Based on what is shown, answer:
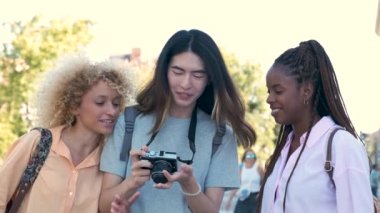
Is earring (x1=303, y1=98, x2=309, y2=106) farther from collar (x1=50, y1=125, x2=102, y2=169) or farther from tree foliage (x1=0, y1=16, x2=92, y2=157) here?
tree foliage (x1=0, y1=16, x2=92, y2=157)

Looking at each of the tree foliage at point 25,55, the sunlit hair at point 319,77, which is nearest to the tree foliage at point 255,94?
the tree foliage at point 25,55

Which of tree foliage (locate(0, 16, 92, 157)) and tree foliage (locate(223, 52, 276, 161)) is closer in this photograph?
tree foliage (locate(0, 16, 92, 157))

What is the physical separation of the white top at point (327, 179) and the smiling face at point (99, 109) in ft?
3.63

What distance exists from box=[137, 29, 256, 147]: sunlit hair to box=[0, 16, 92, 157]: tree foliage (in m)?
17.8

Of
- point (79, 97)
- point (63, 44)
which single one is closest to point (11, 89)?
point (63, 44)

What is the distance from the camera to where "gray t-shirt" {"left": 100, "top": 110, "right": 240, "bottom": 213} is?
4.07m

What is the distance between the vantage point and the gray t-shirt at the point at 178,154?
13.4ft

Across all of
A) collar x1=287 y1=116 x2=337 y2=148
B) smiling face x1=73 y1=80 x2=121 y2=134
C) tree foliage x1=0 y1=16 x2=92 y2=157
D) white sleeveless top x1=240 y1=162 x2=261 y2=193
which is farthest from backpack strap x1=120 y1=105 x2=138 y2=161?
tree foliage x1=0 y1=16 x2=92 y2=157

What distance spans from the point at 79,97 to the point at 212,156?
2.86 feet

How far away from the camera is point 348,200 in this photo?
3.43m

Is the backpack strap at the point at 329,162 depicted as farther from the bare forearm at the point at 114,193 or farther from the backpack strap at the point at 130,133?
the bare forearm at the point at 114,193

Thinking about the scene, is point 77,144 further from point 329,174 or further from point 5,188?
point 329,174

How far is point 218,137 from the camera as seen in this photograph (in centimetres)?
417

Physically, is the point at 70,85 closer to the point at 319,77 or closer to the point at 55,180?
the point at 55,180
